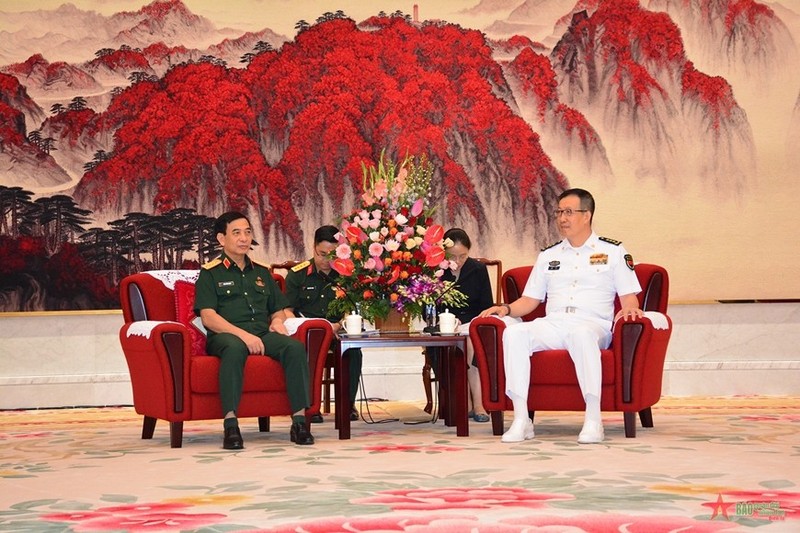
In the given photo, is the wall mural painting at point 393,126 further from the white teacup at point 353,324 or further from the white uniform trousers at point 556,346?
the white uniform trousers at point 556,346

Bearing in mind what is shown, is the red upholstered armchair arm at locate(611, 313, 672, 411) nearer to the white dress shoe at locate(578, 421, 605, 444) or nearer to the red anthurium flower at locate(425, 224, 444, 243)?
the white dress shoe at locate(578, 421, 605, 444)

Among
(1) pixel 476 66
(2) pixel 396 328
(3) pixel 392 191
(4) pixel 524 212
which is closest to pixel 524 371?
(2) pixel 396 328

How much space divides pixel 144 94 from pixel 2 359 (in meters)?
2.25

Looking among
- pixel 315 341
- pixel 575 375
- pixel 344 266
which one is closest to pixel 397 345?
pixel 315 341

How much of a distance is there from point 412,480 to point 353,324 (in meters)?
1.84

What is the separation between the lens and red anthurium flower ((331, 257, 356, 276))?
5688mm

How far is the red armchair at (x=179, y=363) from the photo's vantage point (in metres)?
5.27

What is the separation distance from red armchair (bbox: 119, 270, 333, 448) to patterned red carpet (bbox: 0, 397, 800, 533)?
183 millimetres

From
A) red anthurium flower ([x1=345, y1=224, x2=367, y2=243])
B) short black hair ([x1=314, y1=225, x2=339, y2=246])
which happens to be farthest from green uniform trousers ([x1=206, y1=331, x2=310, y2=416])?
short black hair ([x1=314, y1=225, x2=339, y2=246])

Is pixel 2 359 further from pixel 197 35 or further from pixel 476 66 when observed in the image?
pixel 476 66

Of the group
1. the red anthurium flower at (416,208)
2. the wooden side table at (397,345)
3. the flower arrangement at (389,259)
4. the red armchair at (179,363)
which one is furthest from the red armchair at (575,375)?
the red armchair at (179,363)

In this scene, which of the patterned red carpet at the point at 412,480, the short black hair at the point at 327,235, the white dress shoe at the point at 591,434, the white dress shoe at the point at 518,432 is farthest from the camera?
the short black hair at the point at 327,235

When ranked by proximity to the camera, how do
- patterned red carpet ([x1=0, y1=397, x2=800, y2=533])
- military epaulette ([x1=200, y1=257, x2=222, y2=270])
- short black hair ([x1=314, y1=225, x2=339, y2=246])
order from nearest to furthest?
patterned red carpet ([x1=0, y1=397, x2=800, y2=533]) → military epaulette ([x1=200, y1=257, x2=222, y2=270]) → short black hair ([x1=314, y1=225, x2=339, y2=246])

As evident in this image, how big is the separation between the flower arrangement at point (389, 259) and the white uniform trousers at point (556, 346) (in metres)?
0.59
